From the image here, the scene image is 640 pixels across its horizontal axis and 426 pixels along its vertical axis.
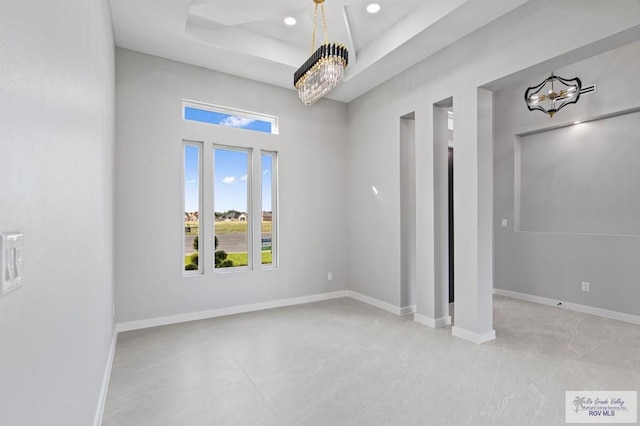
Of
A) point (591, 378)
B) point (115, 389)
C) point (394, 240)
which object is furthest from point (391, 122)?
point (115, 389)

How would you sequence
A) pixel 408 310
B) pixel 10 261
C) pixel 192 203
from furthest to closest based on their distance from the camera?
pixel 408 310
pixel 192 203
pixel 10 261

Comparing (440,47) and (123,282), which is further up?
(440,47)

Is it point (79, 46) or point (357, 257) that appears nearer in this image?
point (79, 46)

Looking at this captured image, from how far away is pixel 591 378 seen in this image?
103 inches

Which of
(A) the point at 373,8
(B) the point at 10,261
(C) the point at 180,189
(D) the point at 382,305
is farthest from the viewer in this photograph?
(D) the point at 382,305

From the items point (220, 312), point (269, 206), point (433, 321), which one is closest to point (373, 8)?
point (269, 206)

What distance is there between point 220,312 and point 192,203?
149 centimetres

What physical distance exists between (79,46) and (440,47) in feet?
11.6

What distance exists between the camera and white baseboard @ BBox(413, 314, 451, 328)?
3.88 metres

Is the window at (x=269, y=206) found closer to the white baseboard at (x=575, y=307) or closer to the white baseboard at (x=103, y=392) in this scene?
the white baseboard at (x=103, y=392)

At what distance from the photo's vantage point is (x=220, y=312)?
4.32 metres

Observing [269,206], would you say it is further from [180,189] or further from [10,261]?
[10,261]

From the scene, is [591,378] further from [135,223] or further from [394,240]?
[135,223]

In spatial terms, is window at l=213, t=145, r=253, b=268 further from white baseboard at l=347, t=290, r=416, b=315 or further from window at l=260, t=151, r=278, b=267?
white baseboard at l=347, t=290, r=416, b=315
